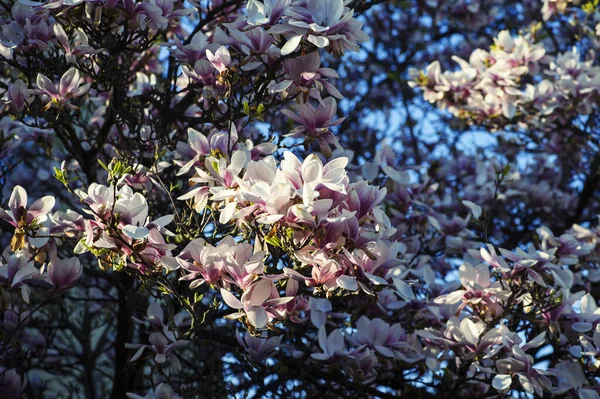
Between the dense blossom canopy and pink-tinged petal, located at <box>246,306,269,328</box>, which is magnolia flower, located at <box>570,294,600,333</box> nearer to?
the dense blossom canopy

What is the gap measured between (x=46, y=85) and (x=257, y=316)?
4.50 ft

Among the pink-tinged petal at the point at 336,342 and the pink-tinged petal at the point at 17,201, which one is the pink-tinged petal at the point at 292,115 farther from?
the pink-tinged petal at the point at 17,201

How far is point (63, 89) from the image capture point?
9.68 feet

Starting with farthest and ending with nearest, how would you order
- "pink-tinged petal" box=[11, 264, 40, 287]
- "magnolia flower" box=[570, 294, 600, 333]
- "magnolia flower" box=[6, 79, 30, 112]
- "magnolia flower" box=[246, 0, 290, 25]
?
"magnolia flower" box=[570, 294, 600, 333] < "magnolia flower" box=[6, 79, 30, 112] < "pink-tinged petal" box=[11, 264, 40, 287] < "magnolia flower" box=[246, 0, 290, 25]

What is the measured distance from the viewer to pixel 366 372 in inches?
120

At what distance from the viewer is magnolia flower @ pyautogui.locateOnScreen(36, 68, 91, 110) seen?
2.92 meters

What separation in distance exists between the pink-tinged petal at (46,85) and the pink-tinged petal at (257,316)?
1.32 meters

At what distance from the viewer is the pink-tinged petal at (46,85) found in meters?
2.90

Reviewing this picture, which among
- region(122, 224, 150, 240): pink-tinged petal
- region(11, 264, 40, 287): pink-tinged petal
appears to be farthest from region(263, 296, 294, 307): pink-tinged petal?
region(11, 264, 40, 287): pink-tinged petal

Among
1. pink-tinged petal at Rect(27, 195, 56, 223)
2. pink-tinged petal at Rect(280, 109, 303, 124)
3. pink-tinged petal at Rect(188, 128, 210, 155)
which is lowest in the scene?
pink-tinged petal at Rect(27, 195, 56, 223)

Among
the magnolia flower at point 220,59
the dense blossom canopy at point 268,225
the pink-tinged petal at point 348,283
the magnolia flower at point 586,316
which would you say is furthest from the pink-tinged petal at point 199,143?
the magnolia flower at point 586,316

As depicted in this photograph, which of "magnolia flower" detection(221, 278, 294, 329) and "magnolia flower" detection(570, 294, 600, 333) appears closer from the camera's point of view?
"magnolia flower" detection(221, 278, 294, 329)

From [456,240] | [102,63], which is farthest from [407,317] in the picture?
[102,63]

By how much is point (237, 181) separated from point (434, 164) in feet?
6.73
